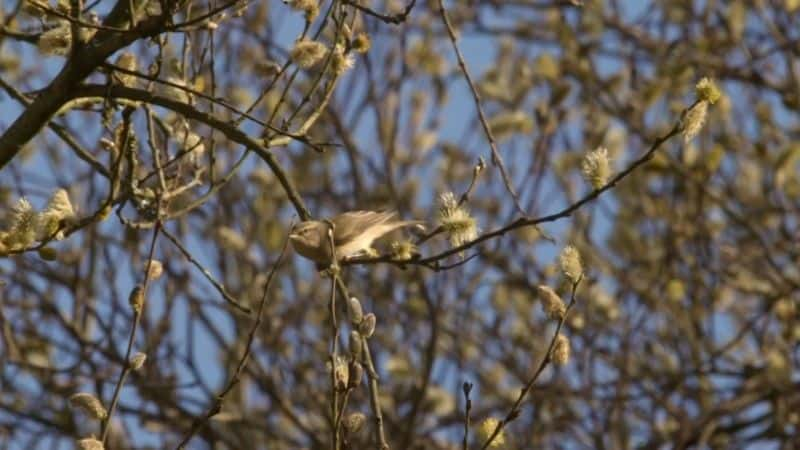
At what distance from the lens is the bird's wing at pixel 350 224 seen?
2629mm

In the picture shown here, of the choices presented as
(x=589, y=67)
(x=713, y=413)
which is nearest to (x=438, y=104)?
(x=589, y=67)

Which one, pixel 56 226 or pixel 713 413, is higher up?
pixel 713 413

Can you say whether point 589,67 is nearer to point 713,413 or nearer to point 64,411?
point 713,413

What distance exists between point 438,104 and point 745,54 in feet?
4.06

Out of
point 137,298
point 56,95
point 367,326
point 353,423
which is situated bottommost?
point 353,423

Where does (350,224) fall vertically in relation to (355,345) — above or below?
above

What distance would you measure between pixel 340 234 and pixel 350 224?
0.03 metres

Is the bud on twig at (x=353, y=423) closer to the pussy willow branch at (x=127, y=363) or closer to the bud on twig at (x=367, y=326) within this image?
the bud on twig at (x=367, y=326)

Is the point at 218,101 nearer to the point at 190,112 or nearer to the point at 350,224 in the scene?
the point at 190,112

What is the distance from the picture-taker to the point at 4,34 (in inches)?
114

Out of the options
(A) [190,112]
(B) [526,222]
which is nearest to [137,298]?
(A) [190,112]

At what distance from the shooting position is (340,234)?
2629 mm

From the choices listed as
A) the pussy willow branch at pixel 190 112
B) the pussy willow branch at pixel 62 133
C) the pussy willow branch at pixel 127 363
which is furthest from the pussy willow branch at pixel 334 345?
the pussy willow branch at pixel 62 133

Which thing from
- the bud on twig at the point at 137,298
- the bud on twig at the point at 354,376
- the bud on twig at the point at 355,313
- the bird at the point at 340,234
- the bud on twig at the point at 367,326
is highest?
the bird at the point at 340,234
